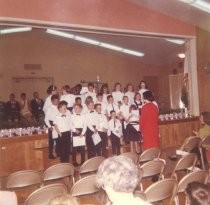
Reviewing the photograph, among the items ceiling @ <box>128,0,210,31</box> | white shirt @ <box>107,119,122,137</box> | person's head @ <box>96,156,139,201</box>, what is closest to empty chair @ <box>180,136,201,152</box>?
white shirt @ <box>107,119,122,137</box>

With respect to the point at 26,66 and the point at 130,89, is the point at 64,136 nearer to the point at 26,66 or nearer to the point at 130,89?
the point at 130,89

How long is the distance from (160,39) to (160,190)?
9154 millimetres

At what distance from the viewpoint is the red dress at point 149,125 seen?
6340 mm

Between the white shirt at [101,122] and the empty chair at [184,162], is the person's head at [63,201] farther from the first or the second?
the white shirt at [101,122]

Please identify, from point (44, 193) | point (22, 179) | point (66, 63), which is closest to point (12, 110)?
point (66, 63)

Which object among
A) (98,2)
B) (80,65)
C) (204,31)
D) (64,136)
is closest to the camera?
(64,136)

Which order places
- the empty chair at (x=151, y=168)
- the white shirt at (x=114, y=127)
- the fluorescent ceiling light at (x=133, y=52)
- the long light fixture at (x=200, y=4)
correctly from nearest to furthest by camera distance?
the empty chair at (x=151, y=168), the white shirt at (x=114, y=127), the long light fixture at (x=200, y=4), the fluorescent ceiling light at (x=133, y=52)

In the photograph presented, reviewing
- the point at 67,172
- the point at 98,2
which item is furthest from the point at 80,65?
the point at 67,172

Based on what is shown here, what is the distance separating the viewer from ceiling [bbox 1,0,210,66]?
31.9 ft

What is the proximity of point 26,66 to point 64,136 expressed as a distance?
6.39 meters

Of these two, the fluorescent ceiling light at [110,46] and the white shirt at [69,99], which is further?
the fluorescent ceiling light at [110,46]

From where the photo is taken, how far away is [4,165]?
289 inches

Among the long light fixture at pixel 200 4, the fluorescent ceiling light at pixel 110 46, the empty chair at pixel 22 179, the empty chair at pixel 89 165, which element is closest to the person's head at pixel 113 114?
the long light fixture at pixel 200 4

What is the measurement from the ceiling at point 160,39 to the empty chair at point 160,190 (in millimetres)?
6424
